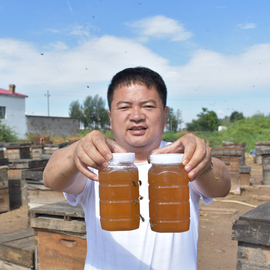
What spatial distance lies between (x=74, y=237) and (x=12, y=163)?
5.89 meters

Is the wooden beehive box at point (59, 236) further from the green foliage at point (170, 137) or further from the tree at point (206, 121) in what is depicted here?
the tree at point (206, 121)

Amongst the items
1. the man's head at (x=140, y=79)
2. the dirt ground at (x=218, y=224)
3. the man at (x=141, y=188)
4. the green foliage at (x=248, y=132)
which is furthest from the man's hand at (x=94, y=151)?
the green foliage at (x=248, y=132)

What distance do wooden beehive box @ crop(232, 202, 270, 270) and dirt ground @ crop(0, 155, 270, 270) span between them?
2.50 m

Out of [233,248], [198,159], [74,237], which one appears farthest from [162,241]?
[233,248]

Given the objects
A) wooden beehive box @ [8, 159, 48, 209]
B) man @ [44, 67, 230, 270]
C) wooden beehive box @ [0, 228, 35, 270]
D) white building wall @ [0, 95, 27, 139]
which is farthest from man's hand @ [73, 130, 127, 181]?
white building wall @ [0, 95, 27, 139]

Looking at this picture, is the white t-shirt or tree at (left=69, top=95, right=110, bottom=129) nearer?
the white t-shirt

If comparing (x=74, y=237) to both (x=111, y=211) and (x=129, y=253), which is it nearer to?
(x=129, y=253)

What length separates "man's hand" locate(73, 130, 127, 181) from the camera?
5.06 ft

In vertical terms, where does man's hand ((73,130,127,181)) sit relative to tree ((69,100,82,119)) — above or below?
below

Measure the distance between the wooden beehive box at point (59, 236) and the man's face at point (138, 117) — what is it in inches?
55.3

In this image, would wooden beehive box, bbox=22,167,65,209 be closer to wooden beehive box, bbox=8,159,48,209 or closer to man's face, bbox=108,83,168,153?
wooden beehive box, bbox=8,159,48,209

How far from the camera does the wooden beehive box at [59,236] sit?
10.3ft

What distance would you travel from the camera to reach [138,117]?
2.07m

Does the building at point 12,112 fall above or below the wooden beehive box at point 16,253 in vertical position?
above
